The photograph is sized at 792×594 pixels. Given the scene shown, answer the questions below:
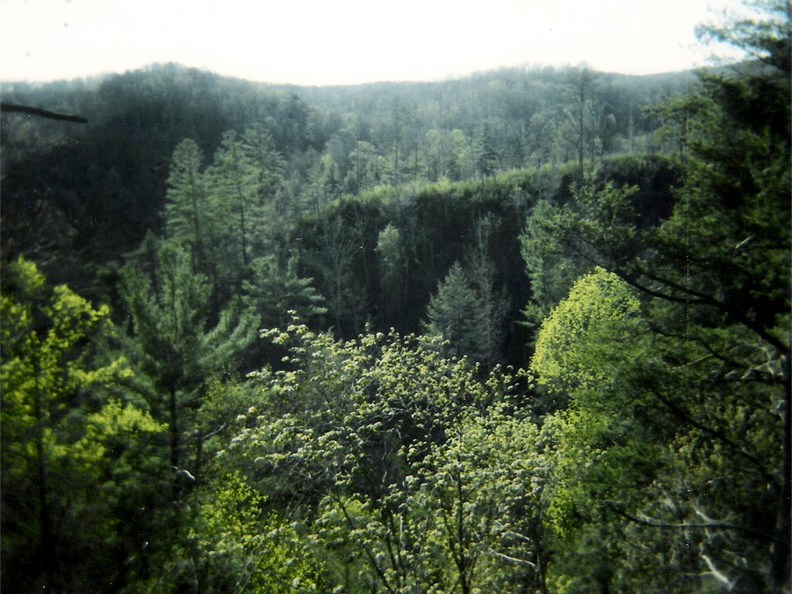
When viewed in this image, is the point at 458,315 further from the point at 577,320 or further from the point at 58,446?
the point at 58,446

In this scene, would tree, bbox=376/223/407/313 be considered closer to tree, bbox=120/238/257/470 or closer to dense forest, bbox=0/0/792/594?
dense forest, bbox=0/0/792/594

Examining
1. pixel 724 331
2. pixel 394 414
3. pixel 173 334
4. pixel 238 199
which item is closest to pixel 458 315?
pixel 238 199

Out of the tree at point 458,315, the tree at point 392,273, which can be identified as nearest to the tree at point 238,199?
the tree at point 392,273

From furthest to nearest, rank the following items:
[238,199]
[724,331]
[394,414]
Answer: [238,199], [394,414], [724,331]

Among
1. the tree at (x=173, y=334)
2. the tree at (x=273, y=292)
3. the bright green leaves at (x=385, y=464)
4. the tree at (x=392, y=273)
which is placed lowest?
the tree at (x=392, y=273)

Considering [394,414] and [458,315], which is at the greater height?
[394,414]

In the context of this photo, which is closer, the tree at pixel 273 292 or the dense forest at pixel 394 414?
the dense forest at pixel 394 414

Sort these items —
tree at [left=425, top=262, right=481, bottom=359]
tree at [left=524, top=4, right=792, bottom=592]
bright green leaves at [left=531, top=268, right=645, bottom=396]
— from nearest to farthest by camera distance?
tree at [left=524, top=4, right=792, bottom=592] < bright green leaves at [left=531, top=268, right=645, bottom=396] < tree at [left=425, top=262, right=481, bottom=359]

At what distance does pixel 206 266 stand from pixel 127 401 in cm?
1530

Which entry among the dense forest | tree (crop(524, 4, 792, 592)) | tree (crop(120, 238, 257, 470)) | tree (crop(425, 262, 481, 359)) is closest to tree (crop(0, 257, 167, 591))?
the dense forest

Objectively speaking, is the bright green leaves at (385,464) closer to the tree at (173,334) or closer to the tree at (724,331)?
the tree at (173,334)

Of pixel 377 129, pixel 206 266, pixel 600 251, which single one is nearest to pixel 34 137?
pixel 600 251

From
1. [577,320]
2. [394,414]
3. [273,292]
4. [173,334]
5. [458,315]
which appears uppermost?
[173,334]

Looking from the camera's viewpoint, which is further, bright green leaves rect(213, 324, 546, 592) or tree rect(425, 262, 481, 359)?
tree rect(425, 262, 481, 359)
